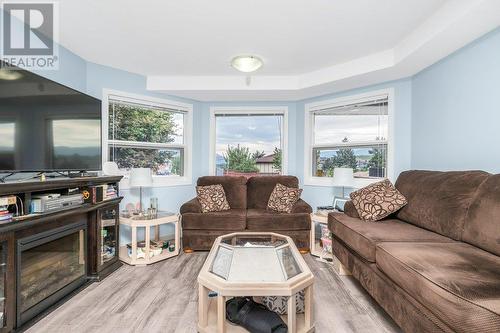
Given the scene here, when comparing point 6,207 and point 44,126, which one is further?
point 44,126

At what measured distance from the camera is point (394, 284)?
56.9 inches

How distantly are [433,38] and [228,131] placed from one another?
2872 millimetres

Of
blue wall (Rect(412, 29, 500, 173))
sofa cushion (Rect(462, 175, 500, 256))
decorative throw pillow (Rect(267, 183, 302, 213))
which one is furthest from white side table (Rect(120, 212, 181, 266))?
blue wall (Rect(412, 29, 500, 173))

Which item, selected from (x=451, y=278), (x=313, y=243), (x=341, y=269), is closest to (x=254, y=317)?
(x=451, y=278)

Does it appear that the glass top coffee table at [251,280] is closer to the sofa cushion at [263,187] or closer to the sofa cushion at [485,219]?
the sofa cushion at [485,219]

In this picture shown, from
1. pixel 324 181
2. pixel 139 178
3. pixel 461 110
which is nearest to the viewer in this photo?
pixel 461 110

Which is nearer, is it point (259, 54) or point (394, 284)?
point (394, 284)

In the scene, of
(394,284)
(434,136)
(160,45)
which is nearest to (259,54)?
(160,45)

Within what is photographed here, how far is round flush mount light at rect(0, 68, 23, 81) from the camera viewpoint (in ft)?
5.12

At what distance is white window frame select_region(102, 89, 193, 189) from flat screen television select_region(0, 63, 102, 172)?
0.65m

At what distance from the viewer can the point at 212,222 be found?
116 inches

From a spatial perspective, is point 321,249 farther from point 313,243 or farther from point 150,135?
point 150,135

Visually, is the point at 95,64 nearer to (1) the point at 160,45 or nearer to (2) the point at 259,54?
(1) the point at 160,45

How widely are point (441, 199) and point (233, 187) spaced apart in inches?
97.4
